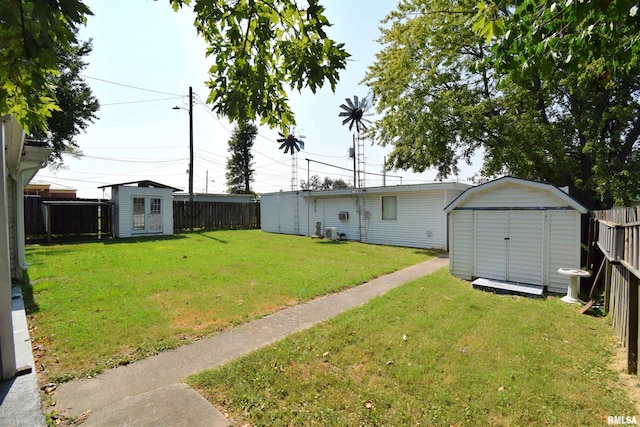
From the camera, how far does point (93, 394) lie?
2.76m

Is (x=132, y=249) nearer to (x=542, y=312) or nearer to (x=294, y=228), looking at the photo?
(x=294, y=228)

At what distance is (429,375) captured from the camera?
3125 millimetres

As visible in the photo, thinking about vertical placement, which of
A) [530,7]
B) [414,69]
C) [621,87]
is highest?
[414,69]

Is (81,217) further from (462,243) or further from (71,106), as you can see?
(462,243)

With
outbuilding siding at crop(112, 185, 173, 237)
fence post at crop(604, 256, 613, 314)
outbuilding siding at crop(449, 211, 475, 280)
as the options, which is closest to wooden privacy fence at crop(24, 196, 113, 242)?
outbuilding siding at crop(112, 185, 173, 237)

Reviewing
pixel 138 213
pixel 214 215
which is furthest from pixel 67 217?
pixel 214 215

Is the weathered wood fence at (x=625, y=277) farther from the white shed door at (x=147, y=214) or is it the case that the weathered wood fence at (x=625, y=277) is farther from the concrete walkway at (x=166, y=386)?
the white shed door at (x=147, y=214)

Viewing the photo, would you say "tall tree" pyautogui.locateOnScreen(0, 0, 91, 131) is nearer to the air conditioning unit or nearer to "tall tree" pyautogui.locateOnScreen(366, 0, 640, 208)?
"tall tree" pyautogui.locateOnScreen(366, 0, 640, 208)

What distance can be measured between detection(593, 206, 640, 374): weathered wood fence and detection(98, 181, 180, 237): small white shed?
1772 cm

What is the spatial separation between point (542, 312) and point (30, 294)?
9251mm

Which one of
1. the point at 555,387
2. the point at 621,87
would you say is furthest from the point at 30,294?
the point at 621,87

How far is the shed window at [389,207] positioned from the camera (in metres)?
14.1

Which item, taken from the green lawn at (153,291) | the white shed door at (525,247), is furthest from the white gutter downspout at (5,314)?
the white shed door at (525,247)

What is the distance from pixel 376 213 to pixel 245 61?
1271 centimetres
